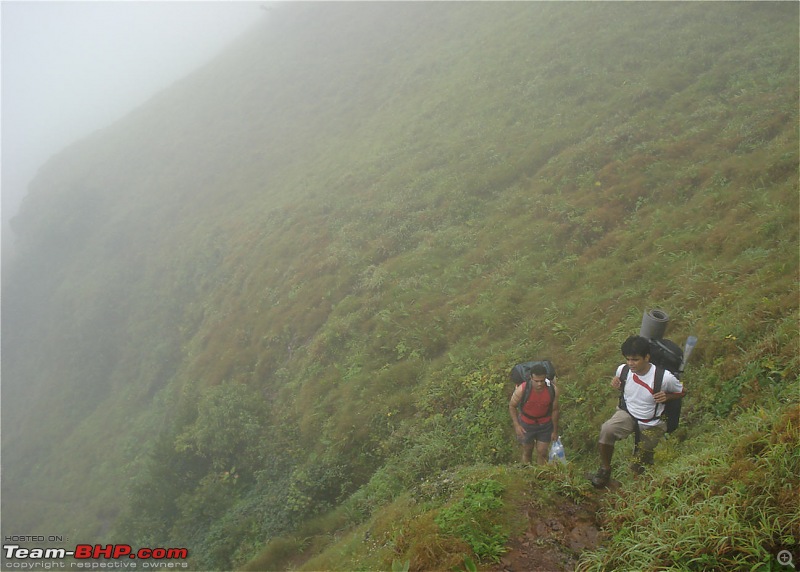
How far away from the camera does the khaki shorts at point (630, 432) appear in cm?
643

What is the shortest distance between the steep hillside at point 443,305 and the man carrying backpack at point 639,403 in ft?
1.25

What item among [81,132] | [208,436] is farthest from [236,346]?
[81,132]

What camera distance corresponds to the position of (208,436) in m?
14.7

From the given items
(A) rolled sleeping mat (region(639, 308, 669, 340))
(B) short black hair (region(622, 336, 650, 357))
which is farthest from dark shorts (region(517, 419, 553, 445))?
(B) short black hair (region(622, 336, 650, 357))

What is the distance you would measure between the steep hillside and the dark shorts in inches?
34.4

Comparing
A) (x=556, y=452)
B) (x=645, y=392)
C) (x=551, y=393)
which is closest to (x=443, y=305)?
(x=551, y=393)

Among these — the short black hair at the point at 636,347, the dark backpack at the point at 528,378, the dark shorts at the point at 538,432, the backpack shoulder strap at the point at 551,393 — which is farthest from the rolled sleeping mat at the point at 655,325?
the dark shorts at the point at 538,432

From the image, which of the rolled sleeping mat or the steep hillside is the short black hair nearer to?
the rolled sleeping mat

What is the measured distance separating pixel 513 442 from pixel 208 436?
391 inches

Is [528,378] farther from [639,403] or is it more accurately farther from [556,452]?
[639,403]

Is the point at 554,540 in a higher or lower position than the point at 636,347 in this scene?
lower

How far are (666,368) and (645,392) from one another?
0.47 m

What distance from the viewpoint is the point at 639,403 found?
20.9 ft

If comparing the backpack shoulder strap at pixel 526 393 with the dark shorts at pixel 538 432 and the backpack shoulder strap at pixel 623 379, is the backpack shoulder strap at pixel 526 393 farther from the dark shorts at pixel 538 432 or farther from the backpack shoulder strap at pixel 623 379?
the backpack shoulder strap at pixel 623 379
